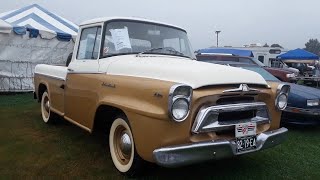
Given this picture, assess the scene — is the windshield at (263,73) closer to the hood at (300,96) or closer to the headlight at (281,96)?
the hood at (300,96)

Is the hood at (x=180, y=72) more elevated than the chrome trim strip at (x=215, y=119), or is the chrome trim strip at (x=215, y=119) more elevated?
the hood at (x=180, y=72)

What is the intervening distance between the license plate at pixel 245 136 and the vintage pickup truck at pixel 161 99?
1 centimetres

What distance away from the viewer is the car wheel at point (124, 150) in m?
3.97

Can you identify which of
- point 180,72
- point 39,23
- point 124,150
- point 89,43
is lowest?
point 124,150

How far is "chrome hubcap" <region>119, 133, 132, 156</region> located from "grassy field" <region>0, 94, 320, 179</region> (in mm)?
307

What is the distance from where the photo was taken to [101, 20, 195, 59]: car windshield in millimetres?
4773

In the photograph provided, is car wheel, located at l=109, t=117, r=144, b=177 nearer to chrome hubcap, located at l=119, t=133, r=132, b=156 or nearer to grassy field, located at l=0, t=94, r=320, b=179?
chrome hubcap, located at l=119, t=133, r=132, b=156

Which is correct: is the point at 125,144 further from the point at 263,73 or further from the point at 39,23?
the point at 39,23

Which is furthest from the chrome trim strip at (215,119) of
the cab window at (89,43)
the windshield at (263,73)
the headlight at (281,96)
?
the windshield at (263,73)

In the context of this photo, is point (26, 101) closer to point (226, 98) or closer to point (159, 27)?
point (159, 27)

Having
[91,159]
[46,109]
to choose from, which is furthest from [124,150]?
[46,109]

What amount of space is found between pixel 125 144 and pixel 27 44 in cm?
886

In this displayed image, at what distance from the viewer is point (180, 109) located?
337cm

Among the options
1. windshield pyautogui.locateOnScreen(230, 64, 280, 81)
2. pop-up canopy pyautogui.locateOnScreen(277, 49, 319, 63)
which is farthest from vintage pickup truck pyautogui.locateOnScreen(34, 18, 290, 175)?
pop-up canopy pyautogui.locateOnScreen(277, 49, 319, 63)
